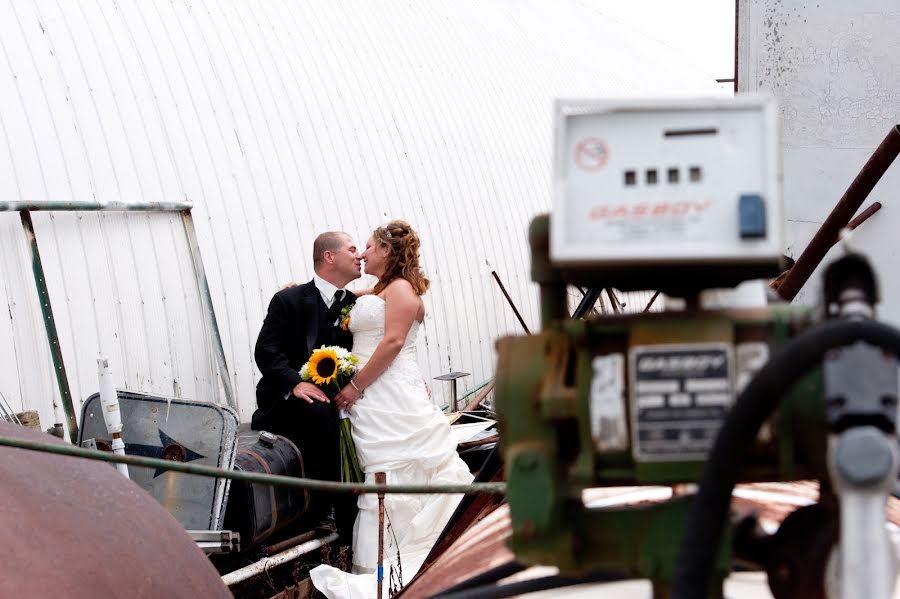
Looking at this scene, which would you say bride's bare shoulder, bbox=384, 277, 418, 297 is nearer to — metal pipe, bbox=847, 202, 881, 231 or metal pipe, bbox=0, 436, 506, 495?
metal pipe, bbox=847, 202, 881, 231

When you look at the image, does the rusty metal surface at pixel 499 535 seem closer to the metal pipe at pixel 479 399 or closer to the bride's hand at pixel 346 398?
the bride's hand at pixel 346 398

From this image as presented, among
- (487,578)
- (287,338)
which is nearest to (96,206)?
(287,338)

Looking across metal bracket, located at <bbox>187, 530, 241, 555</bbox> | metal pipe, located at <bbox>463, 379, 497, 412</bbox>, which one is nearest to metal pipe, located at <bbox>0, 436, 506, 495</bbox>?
metal bracket, located at <bbox>187, 530, 241, 555</bbox>

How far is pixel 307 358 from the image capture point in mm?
6074

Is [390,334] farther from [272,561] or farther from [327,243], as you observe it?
[272,561]

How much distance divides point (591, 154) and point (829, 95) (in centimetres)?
353

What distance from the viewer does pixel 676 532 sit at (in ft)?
4.30

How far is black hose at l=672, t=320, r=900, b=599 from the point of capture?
1102 millimetres

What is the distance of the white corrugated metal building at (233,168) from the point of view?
5.82 m

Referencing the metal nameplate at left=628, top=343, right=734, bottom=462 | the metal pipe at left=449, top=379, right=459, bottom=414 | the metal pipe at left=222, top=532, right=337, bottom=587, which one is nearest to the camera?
the metal nameplate at left=628, top=343, right=734, bottom=462

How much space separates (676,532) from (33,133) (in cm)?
534

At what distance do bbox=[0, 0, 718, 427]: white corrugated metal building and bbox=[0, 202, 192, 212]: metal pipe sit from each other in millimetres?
71

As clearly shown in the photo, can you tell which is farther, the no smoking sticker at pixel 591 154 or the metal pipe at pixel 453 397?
the metal pipe at pixel 453 397

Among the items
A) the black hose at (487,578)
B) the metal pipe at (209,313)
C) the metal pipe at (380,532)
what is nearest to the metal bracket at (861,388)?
the black hose at (487,578)
